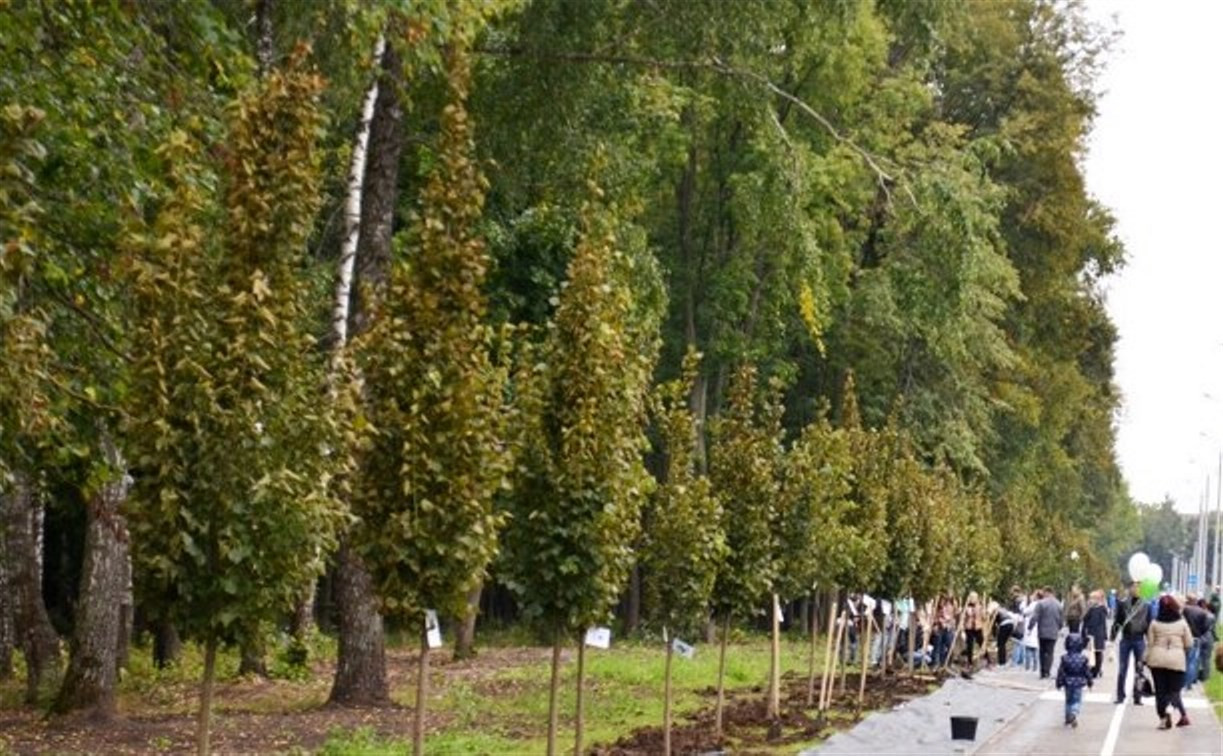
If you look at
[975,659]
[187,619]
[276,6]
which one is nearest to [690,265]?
[975,659]

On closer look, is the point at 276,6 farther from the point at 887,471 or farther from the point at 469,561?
the point at 887,471

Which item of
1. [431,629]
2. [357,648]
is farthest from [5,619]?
[431,629]

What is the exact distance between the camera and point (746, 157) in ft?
136

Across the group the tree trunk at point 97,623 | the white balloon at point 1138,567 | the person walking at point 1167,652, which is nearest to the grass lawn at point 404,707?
the tree trunk at point 97,623

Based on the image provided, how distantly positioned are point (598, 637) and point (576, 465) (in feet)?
5.13

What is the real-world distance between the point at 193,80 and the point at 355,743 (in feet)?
20.9

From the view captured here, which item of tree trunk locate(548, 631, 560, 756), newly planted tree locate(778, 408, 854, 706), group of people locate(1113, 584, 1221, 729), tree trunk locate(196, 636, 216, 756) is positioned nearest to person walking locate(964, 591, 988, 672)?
group of people locate(1113, 584, 1221, 729)

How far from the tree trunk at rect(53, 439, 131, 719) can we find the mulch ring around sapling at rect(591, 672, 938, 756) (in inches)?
194

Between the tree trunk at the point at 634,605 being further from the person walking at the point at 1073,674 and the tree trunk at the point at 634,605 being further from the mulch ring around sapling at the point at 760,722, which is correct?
the person walking at the point at 1073,674

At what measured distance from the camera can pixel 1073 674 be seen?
2603 centimetres

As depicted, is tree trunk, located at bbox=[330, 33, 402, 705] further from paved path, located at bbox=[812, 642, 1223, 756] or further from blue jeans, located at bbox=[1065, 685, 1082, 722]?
blue jeans, located at bbox=[1065, 685, 1082, 722]

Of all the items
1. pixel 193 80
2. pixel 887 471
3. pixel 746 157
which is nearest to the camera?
pixel 193 80

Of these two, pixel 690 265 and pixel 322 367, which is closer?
pixel 322 367

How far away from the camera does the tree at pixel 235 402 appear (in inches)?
440
